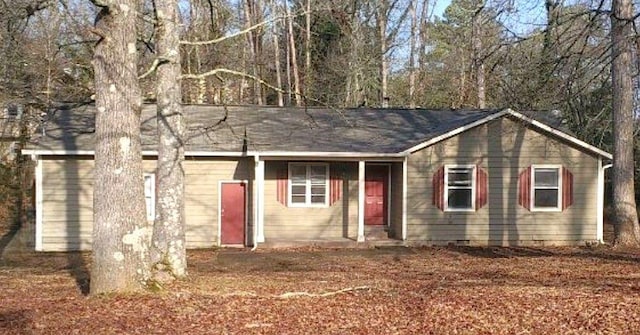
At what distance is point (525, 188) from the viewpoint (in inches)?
838

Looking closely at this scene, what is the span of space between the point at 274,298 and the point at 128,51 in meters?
3.80

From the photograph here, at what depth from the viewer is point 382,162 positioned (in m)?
22.0

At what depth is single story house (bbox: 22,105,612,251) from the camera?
2012 centimetres

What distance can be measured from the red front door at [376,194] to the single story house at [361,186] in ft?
0.23

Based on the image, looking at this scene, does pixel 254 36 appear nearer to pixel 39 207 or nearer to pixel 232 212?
pixel 232 212

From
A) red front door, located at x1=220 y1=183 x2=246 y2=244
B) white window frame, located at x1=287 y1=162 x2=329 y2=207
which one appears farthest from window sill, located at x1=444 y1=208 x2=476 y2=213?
red front door, located at x1=220 y1=183 x2=246 y2=244

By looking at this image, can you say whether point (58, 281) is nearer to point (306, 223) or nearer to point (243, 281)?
point (243, 281)

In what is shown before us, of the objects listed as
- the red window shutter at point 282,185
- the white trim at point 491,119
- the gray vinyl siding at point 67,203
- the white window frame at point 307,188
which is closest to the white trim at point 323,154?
the white trim at point 491,119

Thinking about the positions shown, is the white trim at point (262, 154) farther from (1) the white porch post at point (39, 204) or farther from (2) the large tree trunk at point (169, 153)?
(2) the large tree trunk at point (169, 153)

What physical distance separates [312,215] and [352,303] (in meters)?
12.3

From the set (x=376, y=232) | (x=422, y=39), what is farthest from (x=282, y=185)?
(x=422, y=39)

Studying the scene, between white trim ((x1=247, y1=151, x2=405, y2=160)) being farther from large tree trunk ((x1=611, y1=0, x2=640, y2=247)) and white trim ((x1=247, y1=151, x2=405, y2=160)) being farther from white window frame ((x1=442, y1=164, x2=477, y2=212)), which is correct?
large tree trunk ((x1=611, y1=0, x2=640, y2=247))

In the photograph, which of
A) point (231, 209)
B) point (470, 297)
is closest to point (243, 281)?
point (470, 297)

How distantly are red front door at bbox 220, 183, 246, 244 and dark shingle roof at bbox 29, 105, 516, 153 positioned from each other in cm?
131
